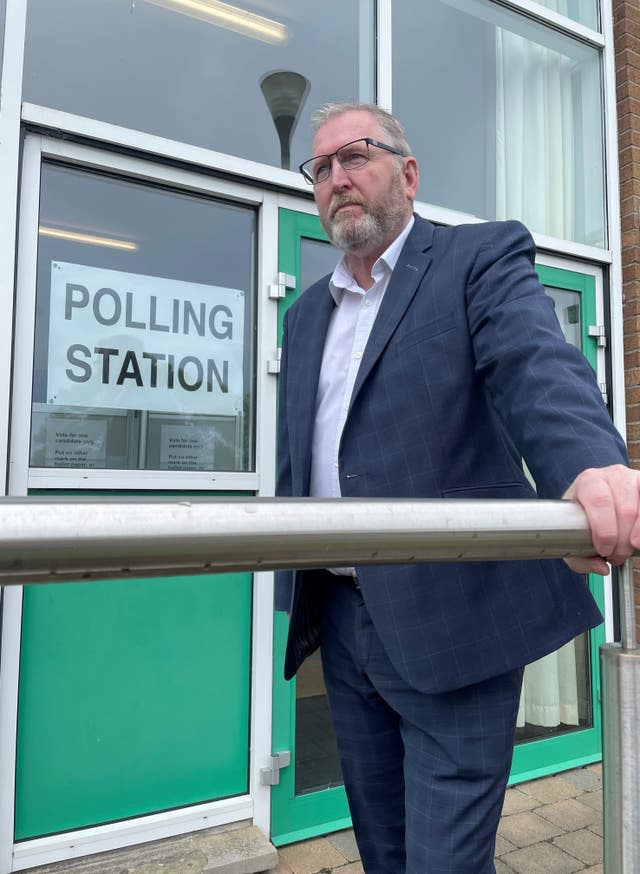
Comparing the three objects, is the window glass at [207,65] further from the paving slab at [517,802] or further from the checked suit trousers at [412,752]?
the paving slab at [517,802]

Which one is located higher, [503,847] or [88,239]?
[88,239]

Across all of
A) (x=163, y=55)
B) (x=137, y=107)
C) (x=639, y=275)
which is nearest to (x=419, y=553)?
(x=137, y=107)

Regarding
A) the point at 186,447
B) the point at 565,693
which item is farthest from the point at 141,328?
the point at 565,693

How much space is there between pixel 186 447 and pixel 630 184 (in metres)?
2.65

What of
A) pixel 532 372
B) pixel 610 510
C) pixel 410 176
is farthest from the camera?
pixel 410 176

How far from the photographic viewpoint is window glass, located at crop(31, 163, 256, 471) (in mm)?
2084

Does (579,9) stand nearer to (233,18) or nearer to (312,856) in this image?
(233,18)

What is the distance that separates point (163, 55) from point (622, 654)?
253 cm

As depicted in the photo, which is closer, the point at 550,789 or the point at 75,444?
the point at 75,444

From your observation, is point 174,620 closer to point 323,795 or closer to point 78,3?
point 323,795

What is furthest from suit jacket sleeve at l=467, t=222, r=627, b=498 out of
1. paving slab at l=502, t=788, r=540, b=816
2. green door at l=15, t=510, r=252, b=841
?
paving slab at l=502, t=788, r=540, b=816

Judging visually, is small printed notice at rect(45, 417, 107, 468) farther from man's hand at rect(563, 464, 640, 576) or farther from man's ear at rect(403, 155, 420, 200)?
man's hand at rect(563, 464, 640, 576)

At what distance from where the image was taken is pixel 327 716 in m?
2.50

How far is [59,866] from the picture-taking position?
1976 millimetres
